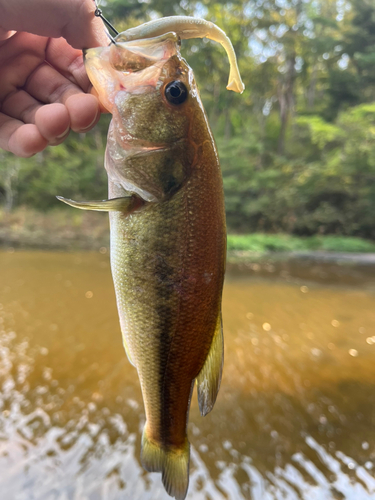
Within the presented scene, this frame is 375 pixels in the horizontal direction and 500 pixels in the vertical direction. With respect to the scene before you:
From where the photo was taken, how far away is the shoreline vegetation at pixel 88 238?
43.4 feet

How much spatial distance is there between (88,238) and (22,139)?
13.5 m

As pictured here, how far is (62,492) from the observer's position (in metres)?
2.91

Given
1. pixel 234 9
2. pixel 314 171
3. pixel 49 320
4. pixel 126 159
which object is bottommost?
pixel 49 320

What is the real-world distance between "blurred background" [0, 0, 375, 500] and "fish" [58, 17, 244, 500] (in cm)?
263

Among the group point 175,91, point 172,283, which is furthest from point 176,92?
point 172,283

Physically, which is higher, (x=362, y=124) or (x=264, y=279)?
(x=362, y=124)

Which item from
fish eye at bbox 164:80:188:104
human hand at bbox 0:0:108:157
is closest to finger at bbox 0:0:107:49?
human hand at bbox 0:0:108:157

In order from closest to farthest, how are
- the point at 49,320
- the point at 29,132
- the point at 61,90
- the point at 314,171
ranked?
the point at 29,132 → the point at 61,90 → the point at 49,320 → the point at 314,171

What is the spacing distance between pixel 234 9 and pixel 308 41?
437cm

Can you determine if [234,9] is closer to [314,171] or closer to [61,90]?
[314,171]

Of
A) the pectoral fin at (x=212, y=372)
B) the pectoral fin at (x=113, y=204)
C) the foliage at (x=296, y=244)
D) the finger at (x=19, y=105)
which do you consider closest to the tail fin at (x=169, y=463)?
the pectoral fin at (x=212, y=372)

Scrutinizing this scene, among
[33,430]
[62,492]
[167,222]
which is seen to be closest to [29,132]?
[167,222]

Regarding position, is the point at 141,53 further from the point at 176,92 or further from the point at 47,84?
the point at 47,84

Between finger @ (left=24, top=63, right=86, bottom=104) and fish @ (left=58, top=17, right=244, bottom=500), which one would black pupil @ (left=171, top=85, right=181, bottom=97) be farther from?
finger @ (left=24, top=63, right=86, bottom=104)
